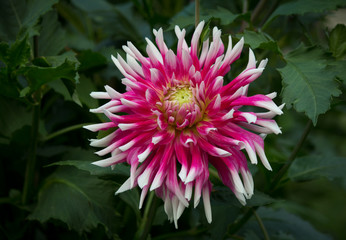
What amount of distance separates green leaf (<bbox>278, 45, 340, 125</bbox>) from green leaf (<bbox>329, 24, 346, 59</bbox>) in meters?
0.05

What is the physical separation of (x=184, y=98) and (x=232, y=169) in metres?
0.11

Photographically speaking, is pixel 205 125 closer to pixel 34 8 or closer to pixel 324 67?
pixel 324 67

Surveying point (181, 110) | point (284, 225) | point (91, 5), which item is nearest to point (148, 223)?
point (181, 110)

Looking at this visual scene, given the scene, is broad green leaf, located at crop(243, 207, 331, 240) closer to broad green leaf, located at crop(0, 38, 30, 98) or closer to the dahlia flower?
the dahlia flower

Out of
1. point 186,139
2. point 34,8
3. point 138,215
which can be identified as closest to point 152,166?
point 186,139

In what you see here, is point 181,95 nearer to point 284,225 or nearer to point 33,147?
point 33,147

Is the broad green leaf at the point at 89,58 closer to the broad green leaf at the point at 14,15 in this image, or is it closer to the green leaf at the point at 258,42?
the broad green leaf at the point at 14,15

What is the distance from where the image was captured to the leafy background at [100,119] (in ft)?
2.03

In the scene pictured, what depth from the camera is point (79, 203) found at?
2.32ft

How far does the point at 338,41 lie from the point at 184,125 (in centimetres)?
33

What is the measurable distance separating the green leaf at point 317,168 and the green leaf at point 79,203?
0.34 metres

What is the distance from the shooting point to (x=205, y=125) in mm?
533

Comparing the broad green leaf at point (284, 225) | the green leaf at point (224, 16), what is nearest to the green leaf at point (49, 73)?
the green leaf at point (224, 16)

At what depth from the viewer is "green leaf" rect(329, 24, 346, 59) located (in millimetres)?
687
